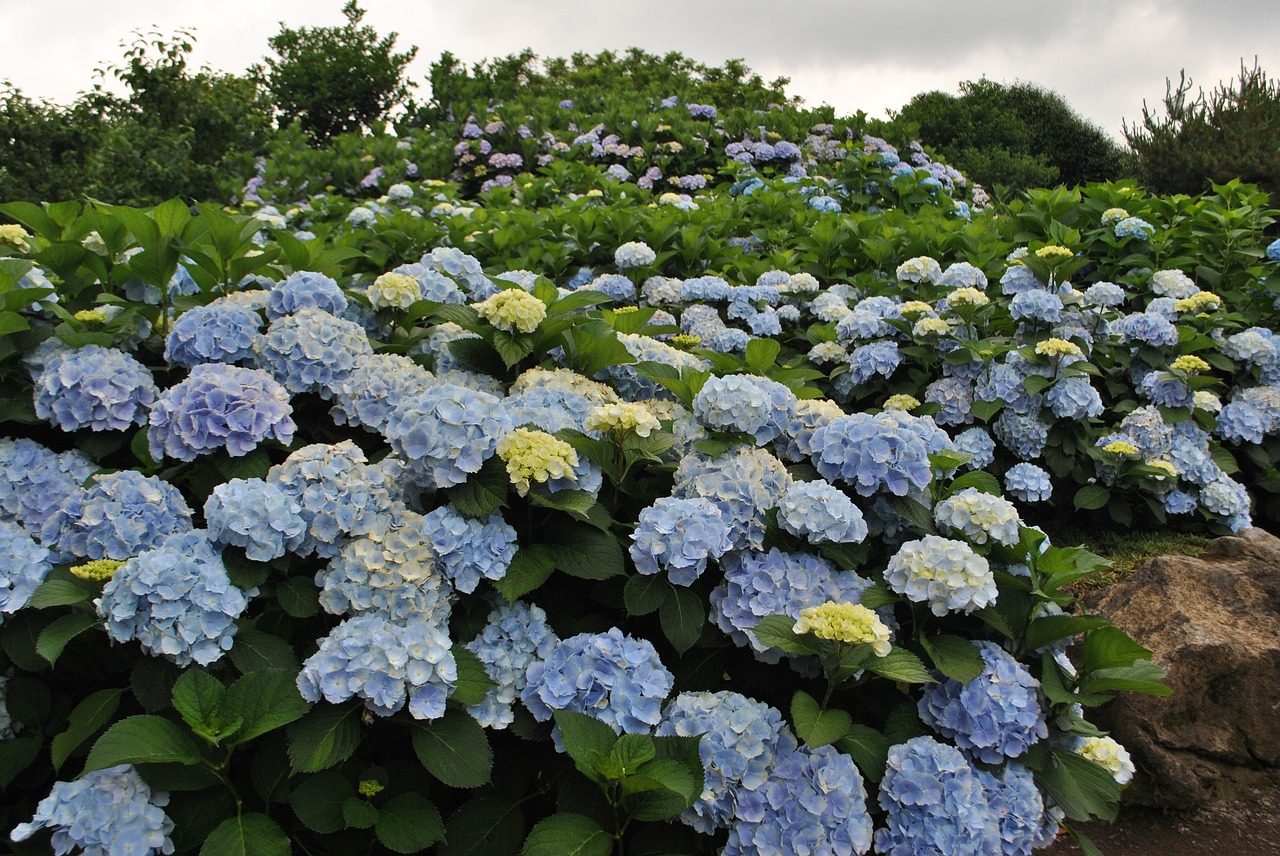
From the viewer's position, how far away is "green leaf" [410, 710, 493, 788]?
1680 mm

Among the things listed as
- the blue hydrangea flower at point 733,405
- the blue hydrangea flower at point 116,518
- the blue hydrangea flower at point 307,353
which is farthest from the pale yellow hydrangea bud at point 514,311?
the blue hydrangea flower at point 116,518

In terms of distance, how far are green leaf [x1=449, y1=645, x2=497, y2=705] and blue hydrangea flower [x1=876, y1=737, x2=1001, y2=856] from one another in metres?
0.86

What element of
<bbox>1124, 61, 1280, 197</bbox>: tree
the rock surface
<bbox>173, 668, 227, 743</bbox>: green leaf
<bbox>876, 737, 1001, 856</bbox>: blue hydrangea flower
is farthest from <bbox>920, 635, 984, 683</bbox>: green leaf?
<bbox>1124, 61, 1280, 197</bbox>: tree

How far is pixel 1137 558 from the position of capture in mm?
4309

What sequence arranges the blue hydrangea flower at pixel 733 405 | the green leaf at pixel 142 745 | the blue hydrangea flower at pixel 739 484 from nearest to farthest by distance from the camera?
1. the green leaf at pixel 142 745
2. the blue hydrangea flower at pixel 739 484
3. the blue hydrangea flower at pixel 733 405

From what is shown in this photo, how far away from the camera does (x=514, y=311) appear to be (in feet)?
7.73

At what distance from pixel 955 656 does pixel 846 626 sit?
377 millimetres

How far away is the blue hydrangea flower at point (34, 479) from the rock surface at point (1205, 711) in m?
3.44

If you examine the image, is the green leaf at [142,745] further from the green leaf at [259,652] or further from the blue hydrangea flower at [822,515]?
the blue hydrangea flower at [822,515]

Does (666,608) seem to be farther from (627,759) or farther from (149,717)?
(149,717)

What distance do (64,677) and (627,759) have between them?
4.56ft

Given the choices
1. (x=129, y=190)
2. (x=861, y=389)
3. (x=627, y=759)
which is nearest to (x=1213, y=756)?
(x=861, y=389)

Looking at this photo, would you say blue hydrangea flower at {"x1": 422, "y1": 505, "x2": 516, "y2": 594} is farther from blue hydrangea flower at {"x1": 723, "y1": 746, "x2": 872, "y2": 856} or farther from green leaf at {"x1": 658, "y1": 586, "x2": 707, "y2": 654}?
blue hydrangea flower at {"x1": 723, "y1": 746, "x2": 872, "y2": 856}

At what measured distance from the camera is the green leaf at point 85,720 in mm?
1775
